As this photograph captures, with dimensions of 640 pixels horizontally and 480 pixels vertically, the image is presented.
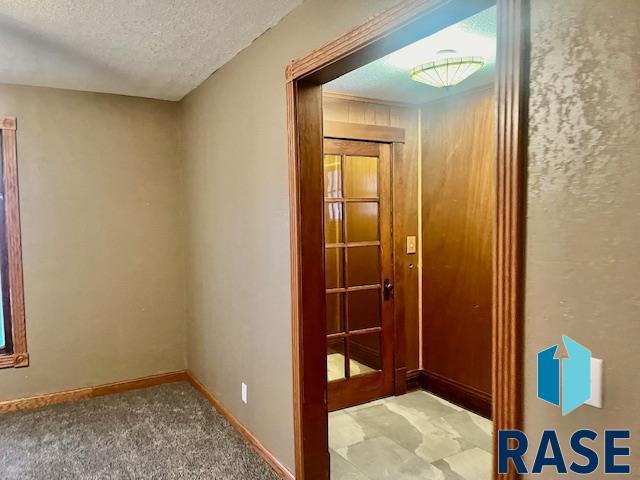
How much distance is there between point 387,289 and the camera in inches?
152

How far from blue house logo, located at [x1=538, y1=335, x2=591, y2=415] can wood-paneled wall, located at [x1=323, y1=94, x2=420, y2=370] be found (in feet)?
8.70

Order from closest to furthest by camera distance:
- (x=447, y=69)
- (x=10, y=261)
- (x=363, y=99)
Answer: (x=447, y=69) → (x=10, y=261) → (x=363, y=99)

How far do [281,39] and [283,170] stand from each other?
2.19 feet

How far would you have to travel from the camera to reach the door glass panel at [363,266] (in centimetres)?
371

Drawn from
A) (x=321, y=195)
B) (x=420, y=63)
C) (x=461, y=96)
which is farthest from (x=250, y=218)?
(x=461, y=96)

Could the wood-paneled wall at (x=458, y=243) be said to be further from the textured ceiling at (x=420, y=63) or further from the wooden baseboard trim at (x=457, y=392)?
the textured ceiling at (x=420, y=63)

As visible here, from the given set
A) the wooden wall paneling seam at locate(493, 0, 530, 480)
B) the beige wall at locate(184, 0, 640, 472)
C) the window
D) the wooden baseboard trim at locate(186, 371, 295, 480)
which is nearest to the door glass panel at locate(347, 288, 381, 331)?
the wooden baseboard trim at locate(186, 371, 295, 480)

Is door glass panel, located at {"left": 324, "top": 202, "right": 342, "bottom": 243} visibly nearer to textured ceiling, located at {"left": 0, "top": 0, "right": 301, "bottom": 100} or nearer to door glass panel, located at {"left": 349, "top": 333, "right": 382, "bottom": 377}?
door glass panel, located at {"left": 349, "top": 333, "right": 382, "bottom": 377}

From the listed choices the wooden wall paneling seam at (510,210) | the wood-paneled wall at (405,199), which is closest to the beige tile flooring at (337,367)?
the wood-paneled wall at (405,199)

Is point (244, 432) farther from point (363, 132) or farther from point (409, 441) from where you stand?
point (363, 132)

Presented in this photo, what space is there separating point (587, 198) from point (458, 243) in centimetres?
261

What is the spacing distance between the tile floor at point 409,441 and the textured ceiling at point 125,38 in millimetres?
2577

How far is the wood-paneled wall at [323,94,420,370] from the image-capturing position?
376 centimetres

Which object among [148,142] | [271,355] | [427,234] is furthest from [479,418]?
[148,142]
